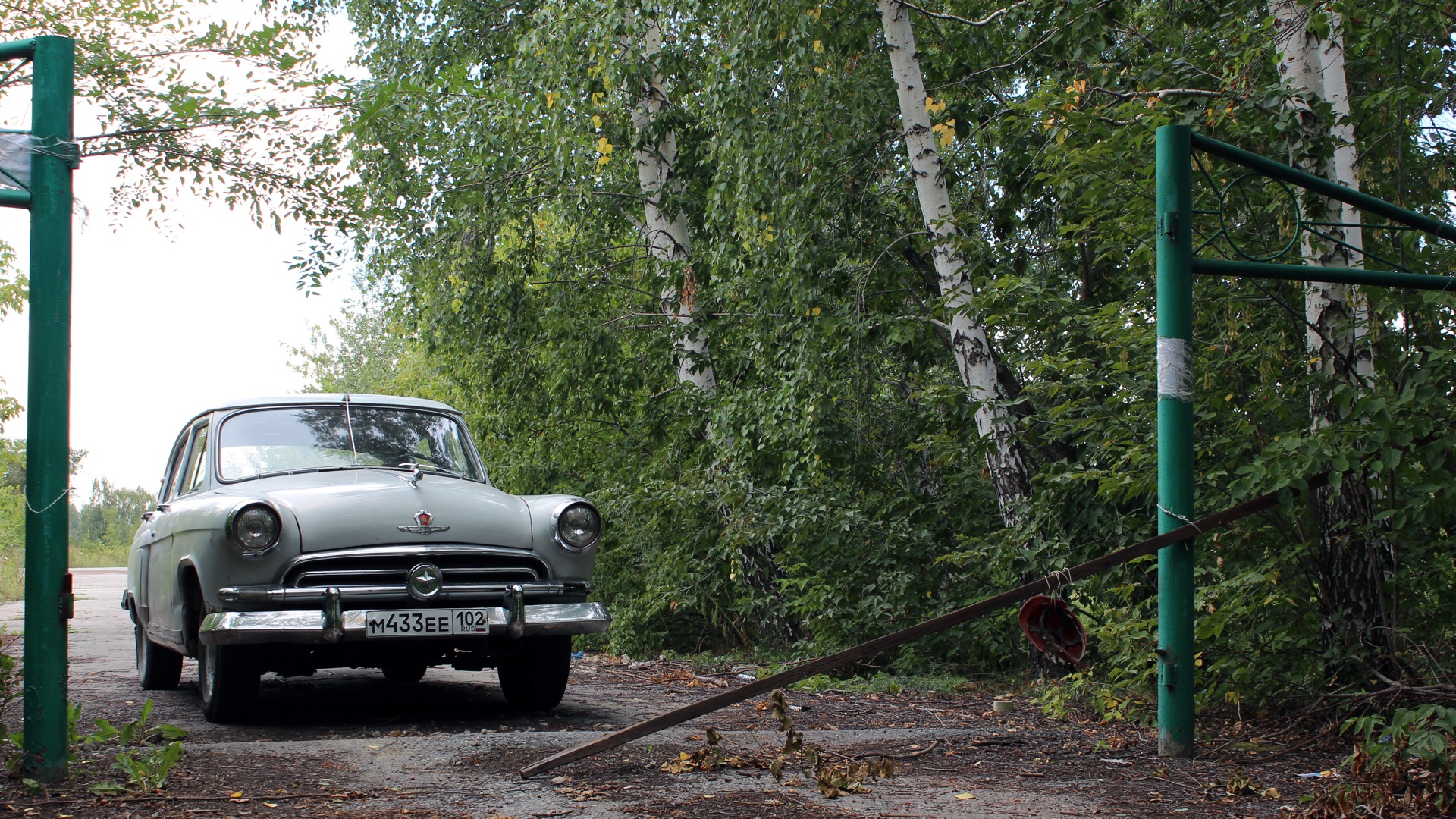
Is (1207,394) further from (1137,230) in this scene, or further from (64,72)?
(64,72)

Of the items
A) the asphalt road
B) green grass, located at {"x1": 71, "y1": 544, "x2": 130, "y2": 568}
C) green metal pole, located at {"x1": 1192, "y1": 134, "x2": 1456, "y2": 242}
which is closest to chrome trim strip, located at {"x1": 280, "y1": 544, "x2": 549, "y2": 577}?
the asphalt road

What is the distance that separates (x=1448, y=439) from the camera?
4.95 meters

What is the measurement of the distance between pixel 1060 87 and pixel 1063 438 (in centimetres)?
258

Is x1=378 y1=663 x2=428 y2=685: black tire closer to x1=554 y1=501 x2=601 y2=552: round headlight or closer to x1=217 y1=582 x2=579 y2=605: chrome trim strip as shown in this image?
x1=217 y1=582 x2=579 y2=605: chrome trim strip

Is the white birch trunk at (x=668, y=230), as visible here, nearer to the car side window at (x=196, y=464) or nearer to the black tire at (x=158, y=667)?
the car side window at (x=196, y=464)

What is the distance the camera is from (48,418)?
434 cm

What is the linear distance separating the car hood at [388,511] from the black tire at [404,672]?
1.16 m

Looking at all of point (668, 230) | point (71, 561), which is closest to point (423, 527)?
point (668, 230)

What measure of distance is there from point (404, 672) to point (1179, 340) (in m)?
5.40

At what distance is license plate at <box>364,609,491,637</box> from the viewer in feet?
19.4

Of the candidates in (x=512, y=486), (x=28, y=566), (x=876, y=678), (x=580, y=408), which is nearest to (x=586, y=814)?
(x=28, y=566)

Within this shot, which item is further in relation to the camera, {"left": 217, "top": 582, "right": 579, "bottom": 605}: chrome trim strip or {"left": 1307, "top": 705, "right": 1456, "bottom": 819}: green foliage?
{"left": 217, "top": 582, "right": 579, "bottom": 605}: chrome trim strip

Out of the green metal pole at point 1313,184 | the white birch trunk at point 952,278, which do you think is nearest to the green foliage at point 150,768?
the green metal pole at point 1313,184

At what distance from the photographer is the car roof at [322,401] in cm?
754
